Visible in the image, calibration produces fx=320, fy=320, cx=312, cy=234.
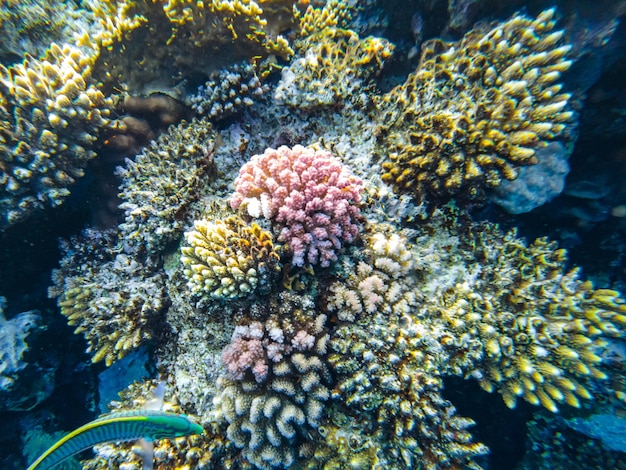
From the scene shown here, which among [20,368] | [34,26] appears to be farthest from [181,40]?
[20,368]

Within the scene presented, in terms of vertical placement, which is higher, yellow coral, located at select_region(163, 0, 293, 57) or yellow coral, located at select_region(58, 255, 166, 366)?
yellow coral, located at select_region(163, 0, 293, 57)

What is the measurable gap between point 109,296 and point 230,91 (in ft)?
10.0

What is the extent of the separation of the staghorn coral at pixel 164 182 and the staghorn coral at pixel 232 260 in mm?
815

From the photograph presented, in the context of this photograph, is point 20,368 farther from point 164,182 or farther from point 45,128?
point 164,182

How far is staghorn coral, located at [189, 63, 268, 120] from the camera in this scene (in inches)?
163

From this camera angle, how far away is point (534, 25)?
11.3 feet

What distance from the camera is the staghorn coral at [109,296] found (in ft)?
12.9

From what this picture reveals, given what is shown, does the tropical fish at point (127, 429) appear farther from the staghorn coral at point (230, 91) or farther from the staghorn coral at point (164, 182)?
the staghorn coral at point (230, 91)

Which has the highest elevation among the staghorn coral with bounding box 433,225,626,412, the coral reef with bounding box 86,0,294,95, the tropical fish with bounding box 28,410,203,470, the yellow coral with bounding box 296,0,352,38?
the yellow coral with bounding box 296,0,352,38

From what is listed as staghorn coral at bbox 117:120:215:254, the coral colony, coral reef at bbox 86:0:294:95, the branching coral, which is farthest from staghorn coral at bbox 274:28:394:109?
the branching coral

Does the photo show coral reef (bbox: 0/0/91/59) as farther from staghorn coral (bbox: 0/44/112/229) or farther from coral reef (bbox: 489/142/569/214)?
coral reef (bbox: 489/142/569/214)

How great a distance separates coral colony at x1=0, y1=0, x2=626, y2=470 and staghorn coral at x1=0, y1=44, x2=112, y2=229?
0.08ft

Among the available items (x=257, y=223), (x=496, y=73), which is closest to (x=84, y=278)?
(x=257, y=223)

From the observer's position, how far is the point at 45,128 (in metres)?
3.87
